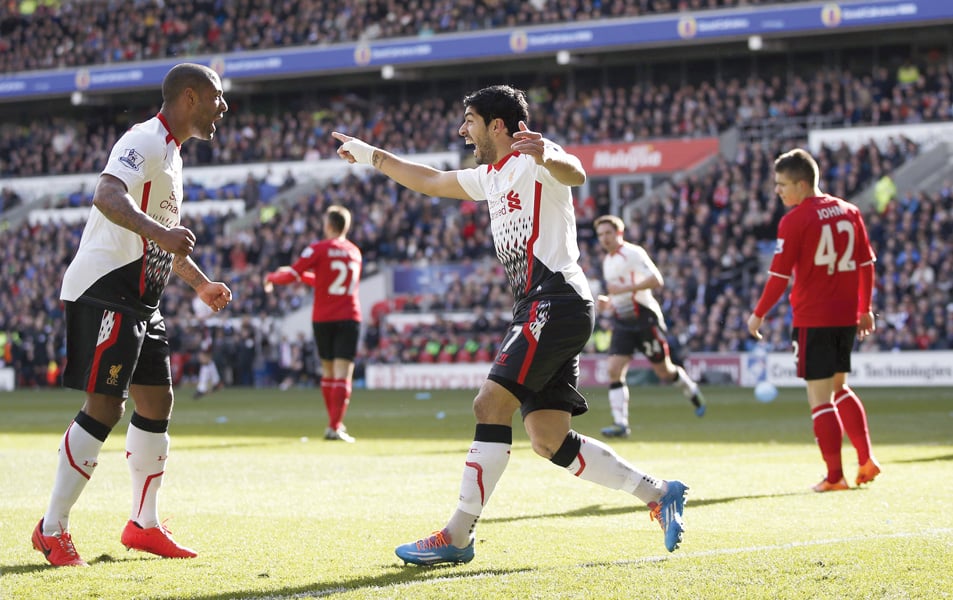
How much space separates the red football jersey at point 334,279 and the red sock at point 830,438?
696 cm

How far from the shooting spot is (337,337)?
15.3 meters

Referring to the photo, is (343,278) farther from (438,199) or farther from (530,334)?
(438,199)

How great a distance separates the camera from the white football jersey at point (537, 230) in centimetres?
636

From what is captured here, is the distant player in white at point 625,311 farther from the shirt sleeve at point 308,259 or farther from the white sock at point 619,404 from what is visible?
the shirt sleeve at point 308,259

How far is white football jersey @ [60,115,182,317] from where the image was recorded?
641 centimetres

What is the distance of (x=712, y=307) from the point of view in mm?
30828

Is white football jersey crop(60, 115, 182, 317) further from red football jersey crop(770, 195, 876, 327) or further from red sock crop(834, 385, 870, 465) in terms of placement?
red sock crop(834, 385, 870, 465)

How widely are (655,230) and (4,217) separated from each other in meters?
25.4

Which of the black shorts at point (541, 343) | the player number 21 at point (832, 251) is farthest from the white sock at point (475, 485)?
the player number 21 at point (832, 251)

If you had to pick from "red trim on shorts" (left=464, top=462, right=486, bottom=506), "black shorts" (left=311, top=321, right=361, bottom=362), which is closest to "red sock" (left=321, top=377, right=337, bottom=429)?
"black shorts" (left=311, top=321, right=361, bottom=362)

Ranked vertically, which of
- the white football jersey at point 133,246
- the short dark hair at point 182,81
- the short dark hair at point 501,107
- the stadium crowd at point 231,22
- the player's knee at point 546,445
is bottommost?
the player's knee at point 546,445

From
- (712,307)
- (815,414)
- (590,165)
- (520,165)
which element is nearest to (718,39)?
(590,165)

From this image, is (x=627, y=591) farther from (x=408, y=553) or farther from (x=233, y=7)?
(x=233, y=7)

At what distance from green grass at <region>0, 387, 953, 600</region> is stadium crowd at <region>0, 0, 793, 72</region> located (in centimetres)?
2778
